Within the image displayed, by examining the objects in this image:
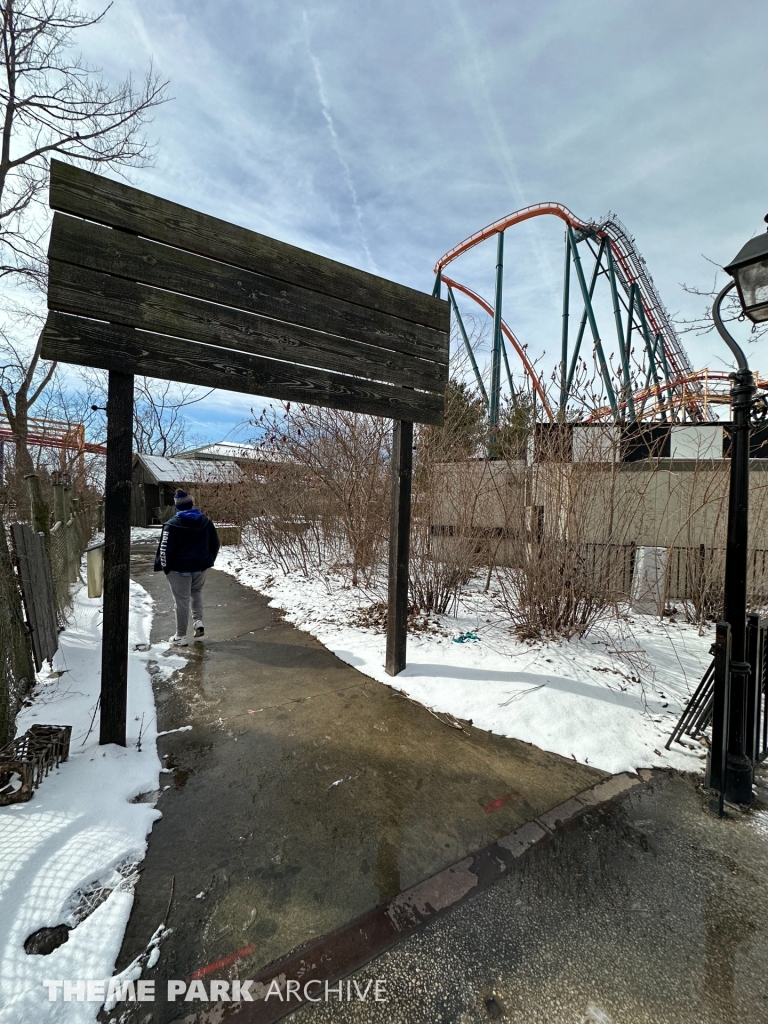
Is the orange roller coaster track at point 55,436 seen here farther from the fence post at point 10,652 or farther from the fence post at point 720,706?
the fence post at point 720,706

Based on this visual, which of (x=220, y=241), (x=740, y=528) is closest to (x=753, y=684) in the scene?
(x=740, y=528)

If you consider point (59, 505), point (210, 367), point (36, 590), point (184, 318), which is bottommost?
point (36, 590)

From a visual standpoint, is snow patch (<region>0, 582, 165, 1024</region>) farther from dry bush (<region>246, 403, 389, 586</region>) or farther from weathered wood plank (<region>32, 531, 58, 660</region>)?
dry bush (<region>246, 403, 389, 586</region>)

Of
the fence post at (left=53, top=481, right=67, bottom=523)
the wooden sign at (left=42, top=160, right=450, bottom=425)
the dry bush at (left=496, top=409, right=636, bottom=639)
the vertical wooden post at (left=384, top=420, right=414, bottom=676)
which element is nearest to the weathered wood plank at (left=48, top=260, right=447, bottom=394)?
the wooden sign at (left=42, top=160, right=450, bottom=425)

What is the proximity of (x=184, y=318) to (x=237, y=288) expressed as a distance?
46 centimetres

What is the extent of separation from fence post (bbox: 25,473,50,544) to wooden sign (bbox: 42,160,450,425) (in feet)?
10.1

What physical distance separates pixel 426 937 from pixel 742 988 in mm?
1097

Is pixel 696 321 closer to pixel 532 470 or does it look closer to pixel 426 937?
pixel 532 470

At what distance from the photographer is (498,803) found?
2553mm

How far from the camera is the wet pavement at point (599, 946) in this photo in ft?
4.88

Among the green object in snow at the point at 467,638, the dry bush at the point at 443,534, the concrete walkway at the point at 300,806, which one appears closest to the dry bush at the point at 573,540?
the green object in snow at the point at 467,638

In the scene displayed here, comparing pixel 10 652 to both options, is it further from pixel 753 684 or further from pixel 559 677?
pixel 753 684

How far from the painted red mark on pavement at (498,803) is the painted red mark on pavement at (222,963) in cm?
135

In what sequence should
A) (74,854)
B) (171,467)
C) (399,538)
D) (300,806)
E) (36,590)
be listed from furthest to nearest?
(171,467) < (399,538) < (36,590) < (300,806) < (74,854)
